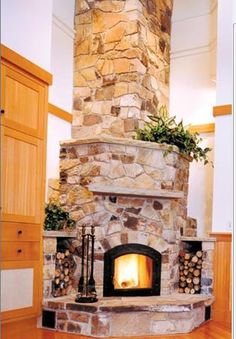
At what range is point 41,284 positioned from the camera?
4.44m

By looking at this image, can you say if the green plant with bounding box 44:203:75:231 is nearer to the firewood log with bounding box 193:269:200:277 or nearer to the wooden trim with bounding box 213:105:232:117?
the firewood log with bounding box 193:269:200:277

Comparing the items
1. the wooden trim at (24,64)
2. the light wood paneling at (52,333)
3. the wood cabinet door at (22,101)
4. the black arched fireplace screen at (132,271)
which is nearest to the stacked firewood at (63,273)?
the black arched fireplace screen at (132,271)

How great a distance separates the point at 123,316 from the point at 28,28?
298cm

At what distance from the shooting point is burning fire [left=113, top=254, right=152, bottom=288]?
506 centimetres

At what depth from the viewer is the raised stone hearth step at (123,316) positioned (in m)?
4.20

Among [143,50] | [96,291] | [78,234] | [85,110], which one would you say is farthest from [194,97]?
[96,291]

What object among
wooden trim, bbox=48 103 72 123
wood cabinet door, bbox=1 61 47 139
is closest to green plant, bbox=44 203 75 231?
wood cabinet door, bbox=1 61 47 139

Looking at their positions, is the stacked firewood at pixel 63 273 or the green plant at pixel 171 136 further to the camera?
the green plant at pixel 171 136

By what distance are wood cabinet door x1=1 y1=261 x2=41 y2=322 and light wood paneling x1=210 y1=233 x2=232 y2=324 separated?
2121mm

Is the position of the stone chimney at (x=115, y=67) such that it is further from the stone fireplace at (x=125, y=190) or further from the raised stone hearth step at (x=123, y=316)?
the raised stone hearth step at (x=123, y=316)

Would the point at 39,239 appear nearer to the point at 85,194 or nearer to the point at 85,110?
the point at 85,194

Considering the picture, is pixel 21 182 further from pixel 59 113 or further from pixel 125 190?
pixel 59 113

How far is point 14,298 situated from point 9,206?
0.85 meters

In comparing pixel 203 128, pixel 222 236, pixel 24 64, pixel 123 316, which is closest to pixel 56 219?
pixel 123 316
